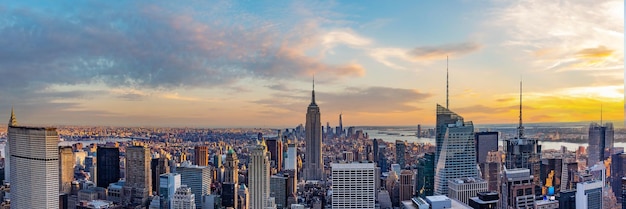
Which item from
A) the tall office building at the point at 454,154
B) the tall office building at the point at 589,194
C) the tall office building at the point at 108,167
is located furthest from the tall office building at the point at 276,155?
the tall office building at the point at 589,194

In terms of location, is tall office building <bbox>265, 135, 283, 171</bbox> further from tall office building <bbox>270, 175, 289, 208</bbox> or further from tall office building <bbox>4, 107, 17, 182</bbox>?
tall office building <bbox>4, 107, 17, 182</bbox>

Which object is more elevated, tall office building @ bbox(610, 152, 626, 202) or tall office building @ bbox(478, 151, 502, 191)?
tall office building @ bbox(610, 152, 626, 202)

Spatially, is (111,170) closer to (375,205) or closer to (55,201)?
(55,201)

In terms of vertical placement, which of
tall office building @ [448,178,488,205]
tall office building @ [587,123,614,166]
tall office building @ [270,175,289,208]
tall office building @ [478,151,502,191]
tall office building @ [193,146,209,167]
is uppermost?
tall office building @ [587,123,614,166]

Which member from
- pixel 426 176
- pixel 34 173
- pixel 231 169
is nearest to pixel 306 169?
pixel 231 169

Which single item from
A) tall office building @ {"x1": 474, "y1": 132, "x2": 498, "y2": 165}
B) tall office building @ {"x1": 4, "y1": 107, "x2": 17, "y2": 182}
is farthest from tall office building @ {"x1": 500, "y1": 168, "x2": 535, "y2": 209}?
tall office building @ {"x1": 4, "y1": 107, "x2": 17, "y2": 182}

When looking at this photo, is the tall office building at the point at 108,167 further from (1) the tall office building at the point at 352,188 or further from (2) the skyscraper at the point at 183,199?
(1) the tall office building at the point at 352,188
